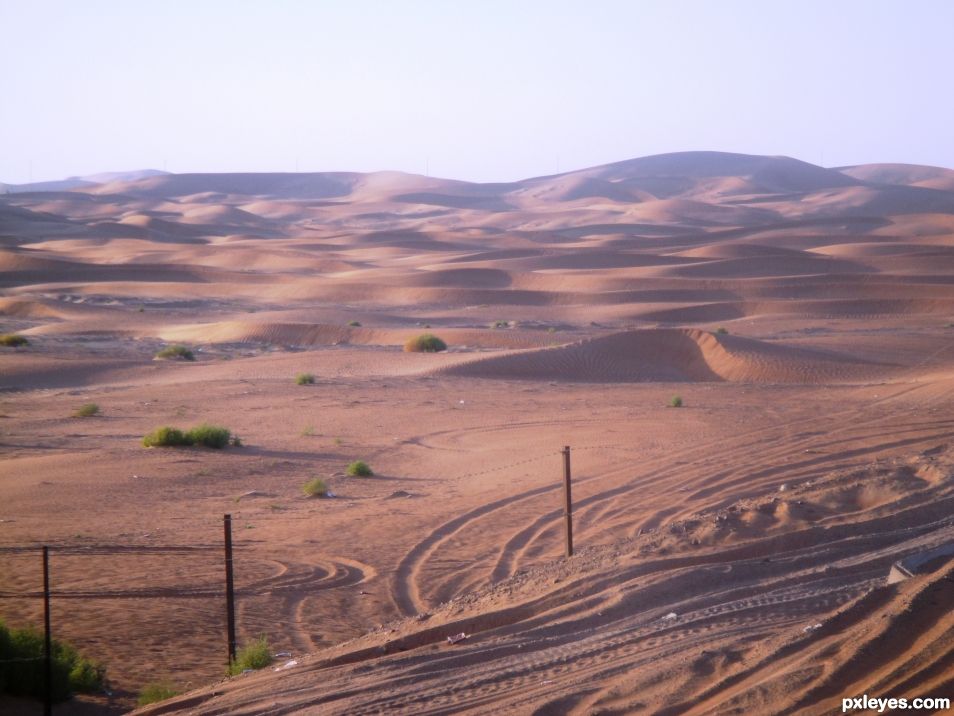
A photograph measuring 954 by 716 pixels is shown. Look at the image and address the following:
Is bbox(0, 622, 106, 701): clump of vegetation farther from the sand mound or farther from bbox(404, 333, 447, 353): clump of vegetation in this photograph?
bbox(404, 333, 447, 353): clump of vegetation

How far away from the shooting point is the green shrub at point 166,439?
1888 cm

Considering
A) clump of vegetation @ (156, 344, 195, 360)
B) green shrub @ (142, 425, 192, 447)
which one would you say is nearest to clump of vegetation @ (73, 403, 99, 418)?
green shrub @ (142, 425, 192, 447)

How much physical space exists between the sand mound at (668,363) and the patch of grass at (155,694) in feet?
71.3

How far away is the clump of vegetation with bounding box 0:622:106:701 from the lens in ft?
25.6

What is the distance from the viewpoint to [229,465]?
57.6 feet

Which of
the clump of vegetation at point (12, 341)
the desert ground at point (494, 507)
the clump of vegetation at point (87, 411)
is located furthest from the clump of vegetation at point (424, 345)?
the clump of vegetation at point (87, 411)

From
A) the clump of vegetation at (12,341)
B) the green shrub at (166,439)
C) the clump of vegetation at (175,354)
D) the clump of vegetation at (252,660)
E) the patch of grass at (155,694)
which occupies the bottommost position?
the patch of grass at (155,694)

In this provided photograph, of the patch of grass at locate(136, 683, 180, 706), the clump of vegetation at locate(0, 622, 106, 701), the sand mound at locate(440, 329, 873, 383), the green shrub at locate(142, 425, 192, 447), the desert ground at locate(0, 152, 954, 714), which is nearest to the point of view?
the desert ground at locate(0, 152, 954, 714)

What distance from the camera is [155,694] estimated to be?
7.68 m

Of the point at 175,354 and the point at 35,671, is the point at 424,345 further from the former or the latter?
the point at 35,671

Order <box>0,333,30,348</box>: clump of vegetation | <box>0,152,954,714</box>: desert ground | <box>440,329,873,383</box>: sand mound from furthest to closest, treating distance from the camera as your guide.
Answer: <box>0,333,30,348</box>: clump of vegetation → <box>440,329,873,383</box>: sand mound → <box>0,152,954,714</box>: desert ground

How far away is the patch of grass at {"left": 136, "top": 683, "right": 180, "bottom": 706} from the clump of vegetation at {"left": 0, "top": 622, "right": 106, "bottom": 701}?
1.61 feet

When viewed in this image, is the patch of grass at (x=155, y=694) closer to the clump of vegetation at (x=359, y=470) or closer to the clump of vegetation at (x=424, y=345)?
the clump of vegetation at (x=359, y=470)

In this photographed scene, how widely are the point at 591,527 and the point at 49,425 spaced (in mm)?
13982
